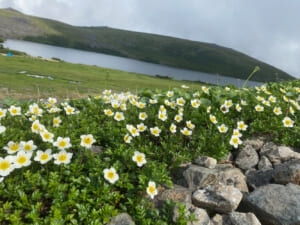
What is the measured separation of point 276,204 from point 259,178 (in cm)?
83

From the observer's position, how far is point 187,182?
10.8 ft

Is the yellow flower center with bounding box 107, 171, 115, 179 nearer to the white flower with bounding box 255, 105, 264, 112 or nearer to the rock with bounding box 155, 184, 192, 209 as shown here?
the rock with bounding box 155, 184, 192, 209

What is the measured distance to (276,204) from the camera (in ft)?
9.07

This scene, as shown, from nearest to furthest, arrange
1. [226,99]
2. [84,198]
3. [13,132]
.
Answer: [84,198], [13,132], [226,99]

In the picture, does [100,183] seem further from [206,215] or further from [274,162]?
[274,162]

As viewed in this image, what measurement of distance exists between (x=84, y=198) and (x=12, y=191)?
869 mm

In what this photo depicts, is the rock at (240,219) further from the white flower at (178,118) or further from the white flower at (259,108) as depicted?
the white flower at (259,108)

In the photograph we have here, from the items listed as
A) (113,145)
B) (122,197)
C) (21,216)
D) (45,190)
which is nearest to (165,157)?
(113,145)

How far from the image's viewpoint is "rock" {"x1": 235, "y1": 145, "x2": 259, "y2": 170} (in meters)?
4.08

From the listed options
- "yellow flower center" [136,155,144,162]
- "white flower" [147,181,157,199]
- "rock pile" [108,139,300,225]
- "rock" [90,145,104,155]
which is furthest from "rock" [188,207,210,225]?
"rock" [90,145,104,155]

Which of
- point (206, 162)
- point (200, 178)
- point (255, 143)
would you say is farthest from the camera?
point (255, 143)

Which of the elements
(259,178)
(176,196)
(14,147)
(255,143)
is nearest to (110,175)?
(176,196)

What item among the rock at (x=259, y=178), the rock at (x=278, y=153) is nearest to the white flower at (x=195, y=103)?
the rock at (x=278, y=153)

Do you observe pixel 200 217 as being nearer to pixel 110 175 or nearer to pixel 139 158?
pixel 139 158
